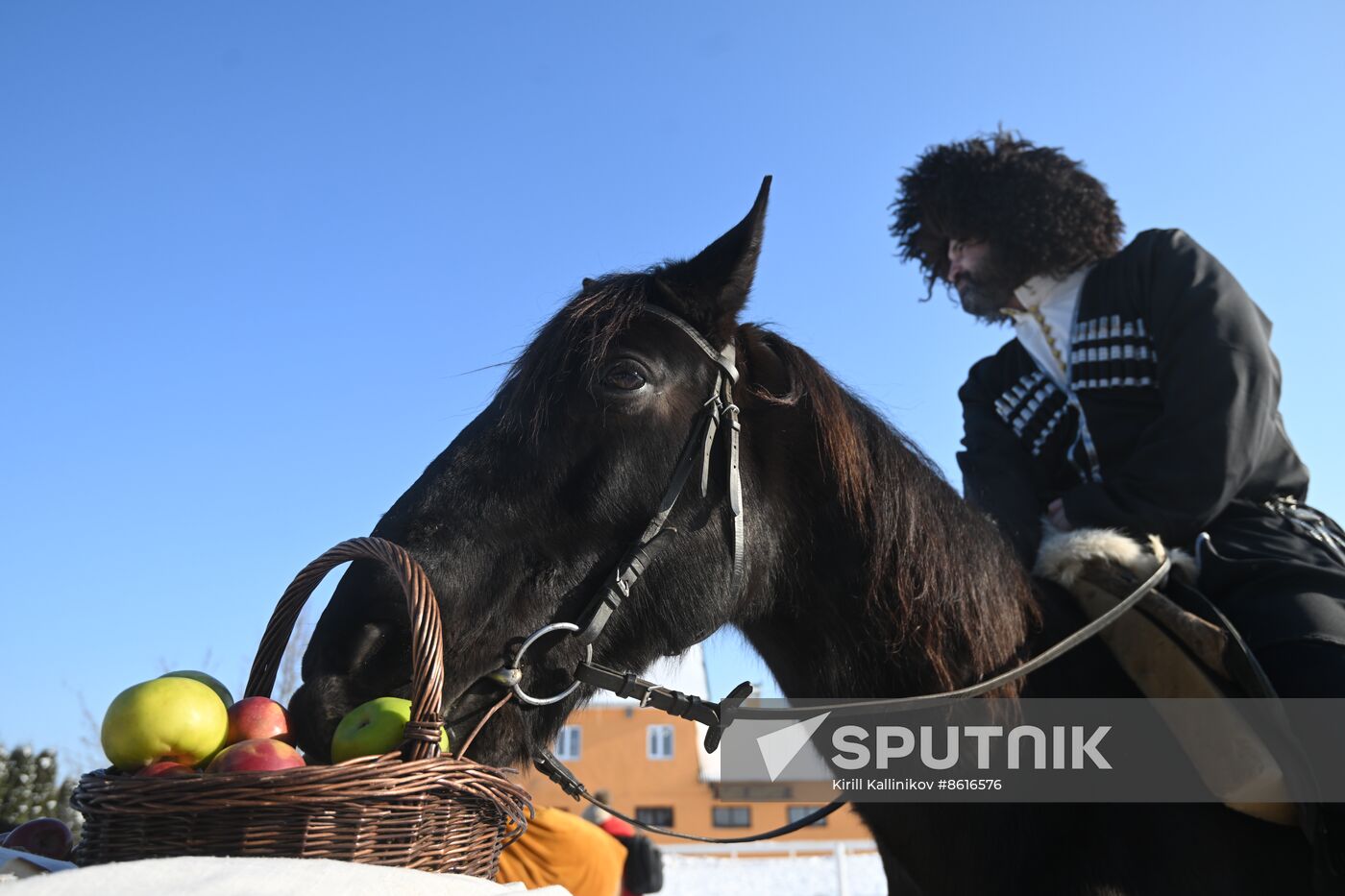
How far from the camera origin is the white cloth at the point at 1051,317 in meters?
3.39

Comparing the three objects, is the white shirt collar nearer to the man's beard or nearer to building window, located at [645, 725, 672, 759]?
the man's beard

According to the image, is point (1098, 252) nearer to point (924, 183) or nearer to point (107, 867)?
point (924, 183)

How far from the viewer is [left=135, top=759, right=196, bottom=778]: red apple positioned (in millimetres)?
1463

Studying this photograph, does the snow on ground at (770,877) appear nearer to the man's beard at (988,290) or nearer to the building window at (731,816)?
the man's beard at (988,290)

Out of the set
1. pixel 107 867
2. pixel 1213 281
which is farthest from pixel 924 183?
pixel 107 867

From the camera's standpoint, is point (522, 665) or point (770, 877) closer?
point (522, 665)

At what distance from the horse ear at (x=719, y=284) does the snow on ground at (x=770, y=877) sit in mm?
12511

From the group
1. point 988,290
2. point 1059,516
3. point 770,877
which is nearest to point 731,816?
point 770,877

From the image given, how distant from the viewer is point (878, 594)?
7.12ft

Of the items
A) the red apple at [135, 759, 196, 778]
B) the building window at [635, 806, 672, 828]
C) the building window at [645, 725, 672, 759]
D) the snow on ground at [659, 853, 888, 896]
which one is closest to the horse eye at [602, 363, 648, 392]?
the red apple at [135, 759, 196, 778]

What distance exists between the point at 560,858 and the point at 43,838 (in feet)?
18.1

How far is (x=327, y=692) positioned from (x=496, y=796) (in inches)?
17.6

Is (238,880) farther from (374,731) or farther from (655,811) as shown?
(655,811)

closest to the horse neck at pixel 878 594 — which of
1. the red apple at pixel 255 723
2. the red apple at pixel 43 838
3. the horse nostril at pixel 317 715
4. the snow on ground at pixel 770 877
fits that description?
the horse nostril at pixel 317 715
